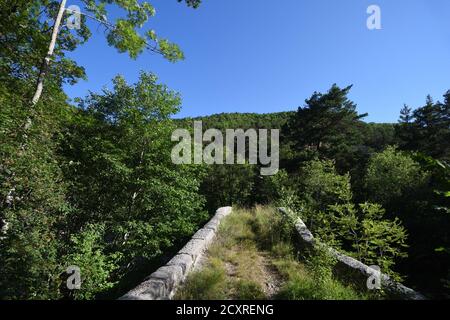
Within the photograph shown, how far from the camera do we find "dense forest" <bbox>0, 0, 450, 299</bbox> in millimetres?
5566

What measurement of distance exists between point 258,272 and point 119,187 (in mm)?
9319

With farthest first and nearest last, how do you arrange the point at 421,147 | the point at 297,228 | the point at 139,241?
the point at 421,147 < the point at 139,241 < the point at 297,228

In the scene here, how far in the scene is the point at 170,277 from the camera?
4.92 m

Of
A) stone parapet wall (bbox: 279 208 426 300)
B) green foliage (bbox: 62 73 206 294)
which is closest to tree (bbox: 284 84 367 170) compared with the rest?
green foliage (bbox: 62 73 206 294)

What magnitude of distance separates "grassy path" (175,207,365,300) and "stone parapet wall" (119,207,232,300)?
0.17m

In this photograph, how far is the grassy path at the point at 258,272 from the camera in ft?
16.0

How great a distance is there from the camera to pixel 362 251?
6281 millimetres

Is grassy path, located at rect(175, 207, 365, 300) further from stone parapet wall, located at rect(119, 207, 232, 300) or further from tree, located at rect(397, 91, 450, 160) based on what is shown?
tree, located at rect(397, 91, 450, 160)

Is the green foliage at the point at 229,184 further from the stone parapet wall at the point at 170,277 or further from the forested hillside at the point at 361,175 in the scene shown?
the stone parapet wall at the point at 170,277

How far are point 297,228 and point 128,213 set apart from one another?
7.79 m

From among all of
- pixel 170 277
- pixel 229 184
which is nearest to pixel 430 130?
pixel 229 184

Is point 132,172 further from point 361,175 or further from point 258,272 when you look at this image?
point 361,175
